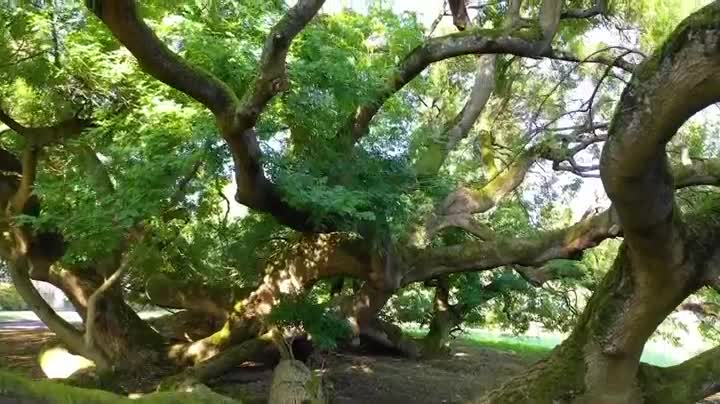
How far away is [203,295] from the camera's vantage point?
10.1 meters

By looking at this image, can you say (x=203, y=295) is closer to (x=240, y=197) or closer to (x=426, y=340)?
(x=240, y=197)

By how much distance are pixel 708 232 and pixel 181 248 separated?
255 inches

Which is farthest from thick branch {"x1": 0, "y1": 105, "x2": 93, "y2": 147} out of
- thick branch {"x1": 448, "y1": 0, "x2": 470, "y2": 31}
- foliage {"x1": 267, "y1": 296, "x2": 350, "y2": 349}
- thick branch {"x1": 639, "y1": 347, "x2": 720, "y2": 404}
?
thick branch {"x1": 639, "y1": 347, "x2": 720, "y2": 404}

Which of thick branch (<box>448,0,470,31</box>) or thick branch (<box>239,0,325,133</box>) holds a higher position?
thick branch (<box>448,0,470,31</box>)

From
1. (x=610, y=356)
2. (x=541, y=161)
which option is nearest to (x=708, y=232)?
(x=610, y=356)

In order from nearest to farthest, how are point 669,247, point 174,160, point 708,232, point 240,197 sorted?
point 669,247
point 708,232
point 174,160
point 240,197

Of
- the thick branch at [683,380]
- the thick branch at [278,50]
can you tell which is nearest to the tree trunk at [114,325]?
the thick branch at [278,50]

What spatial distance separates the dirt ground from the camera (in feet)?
31.6

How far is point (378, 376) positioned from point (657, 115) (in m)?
8.22

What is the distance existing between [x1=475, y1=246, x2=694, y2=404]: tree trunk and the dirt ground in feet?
8.41

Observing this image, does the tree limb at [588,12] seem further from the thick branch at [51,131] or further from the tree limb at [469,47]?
the thick branch at [51,131]

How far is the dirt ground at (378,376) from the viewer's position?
9617mm

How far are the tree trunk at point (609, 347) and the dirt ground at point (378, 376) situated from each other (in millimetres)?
2563

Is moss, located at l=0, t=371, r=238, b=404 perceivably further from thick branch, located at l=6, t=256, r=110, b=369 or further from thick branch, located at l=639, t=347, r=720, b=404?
thick branch, located at l=6, t=256, r=110, b=369
